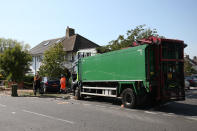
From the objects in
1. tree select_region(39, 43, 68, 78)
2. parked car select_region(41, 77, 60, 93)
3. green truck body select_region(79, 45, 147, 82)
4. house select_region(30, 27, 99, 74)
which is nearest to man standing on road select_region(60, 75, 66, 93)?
parked car select_region(41, 77, 60, 93)

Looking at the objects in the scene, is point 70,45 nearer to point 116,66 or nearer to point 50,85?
point 50,85

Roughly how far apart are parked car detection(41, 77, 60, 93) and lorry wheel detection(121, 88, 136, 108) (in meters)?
12.0

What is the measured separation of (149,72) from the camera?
414 inches

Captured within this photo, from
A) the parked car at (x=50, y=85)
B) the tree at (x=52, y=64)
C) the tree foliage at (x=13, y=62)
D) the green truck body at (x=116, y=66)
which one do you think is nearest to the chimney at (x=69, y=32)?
the tree at (x=52, y=64)

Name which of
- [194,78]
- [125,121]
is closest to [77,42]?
[194,78]

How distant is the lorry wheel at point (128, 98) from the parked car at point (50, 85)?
471 inches

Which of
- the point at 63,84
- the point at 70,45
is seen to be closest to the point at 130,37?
the point at 63,84

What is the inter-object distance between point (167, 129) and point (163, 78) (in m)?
4.00

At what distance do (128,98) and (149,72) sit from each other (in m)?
1.95

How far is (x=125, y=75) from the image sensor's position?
39.1 feet

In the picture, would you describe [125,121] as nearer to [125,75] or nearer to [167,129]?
[167,129]

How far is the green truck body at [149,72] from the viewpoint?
1055cm

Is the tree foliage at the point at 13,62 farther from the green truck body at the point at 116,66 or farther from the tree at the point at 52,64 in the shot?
the green truck body at the point at 116,66

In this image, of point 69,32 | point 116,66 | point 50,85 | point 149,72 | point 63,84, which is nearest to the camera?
point 149,72
